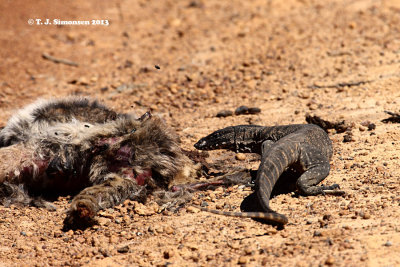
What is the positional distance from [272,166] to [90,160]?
5.71 feet

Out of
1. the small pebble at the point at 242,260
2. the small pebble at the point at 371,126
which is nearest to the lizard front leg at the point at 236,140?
the small pebble at the point at 371,126

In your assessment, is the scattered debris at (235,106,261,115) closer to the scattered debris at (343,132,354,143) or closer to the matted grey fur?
the scattered debris at (343,132,354,143)

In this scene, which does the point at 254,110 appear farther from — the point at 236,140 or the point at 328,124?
the point at 328,124

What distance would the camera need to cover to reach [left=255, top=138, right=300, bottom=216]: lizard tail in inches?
171

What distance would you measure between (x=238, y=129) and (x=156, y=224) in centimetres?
206

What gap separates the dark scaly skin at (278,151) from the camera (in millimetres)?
4406

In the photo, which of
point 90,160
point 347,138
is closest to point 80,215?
point 90,160

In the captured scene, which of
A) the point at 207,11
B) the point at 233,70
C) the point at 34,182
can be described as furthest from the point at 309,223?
the point at 207,11

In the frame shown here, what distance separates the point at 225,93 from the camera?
768 cm

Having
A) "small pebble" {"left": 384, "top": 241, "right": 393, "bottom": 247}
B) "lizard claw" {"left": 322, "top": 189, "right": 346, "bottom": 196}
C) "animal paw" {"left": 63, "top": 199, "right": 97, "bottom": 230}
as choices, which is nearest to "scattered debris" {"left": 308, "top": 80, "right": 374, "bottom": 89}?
→ "lizard claw" {"left": 322, "top": 189, "right": 346, "bottom": 196}

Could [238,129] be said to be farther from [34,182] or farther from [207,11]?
[207,11]

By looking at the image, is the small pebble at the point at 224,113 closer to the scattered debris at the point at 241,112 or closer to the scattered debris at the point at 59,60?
the scattered debris at the point at 241,112

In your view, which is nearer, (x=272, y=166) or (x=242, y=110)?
(x=272, y=166)

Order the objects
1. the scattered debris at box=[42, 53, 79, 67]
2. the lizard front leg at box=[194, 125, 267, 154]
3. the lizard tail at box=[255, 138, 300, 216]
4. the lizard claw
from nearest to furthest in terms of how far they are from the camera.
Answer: the lizard tail at box=[255, 138, 300, 216] < the lizard claw < the lizard front leg at box=[194, 125, 267, 154] < the scattered debris at box=[42, 53, 79, 67]
